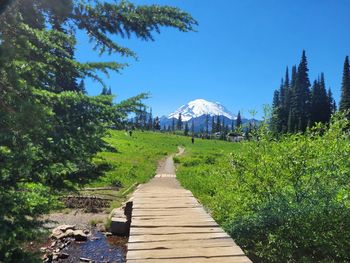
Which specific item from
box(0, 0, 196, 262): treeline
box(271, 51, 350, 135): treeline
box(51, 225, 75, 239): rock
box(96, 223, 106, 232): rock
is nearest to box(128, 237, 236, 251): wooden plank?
box(0, 0, 196, 262): treeline

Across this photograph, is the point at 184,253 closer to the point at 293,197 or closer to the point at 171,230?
the point at 171,230

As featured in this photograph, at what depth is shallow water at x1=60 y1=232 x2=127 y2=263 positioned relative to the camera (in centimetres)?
1013

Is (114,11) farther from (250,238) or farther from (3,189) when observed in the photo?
(250,238)

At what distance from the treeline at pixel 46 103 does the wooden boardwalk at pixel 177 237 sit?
143cm

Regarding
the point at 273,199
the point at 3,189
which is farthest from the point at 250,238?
the point at 3,189

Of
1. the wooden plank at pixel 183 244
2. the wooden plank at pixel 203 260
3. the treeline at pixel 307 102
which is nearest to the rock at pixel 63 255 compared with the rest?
the wooden plank at pixel 183 244

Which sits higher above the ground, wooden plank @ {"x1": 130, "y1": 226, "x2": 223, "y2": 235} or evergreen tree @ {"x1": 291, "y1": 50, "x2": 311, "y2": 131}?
evergreen tree @ {"x1": 291, "y1": 50, "x2": 311, "y2": 131}

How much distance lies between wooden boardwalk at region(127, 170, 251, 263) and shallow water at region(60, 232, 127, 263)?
7.18 feet

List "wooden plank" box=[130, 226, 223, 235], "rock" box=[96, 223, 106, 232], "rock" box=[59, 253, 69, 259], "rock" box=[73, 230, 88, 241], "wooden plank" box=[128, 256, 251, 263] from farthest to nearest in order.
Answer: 1. "rock" box=[96, 223, 106, 232]
2. "rock" box=[73, 230, 88, 241]
3. "rock" box=[59, 253, 69, 259]
4. "wooden plank" box=[130, 226, 223, 235]
5. "wooden plank" box=[128, 256, 251, 263]

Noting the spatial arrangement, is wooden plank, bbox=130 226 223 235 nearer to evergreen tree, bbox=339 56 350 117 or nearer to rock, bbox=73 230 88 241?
rock, bbox=73 230 88 241

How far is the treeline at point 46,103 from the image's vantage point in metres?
3.34

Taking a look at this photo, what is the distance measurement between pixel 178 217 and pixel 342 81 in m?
82.5

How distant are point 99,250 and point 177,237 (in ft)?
17.3

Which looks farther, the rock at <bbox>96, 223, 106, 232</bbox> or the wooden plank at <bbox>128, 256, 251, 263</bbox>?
the rock at <bbox>96, 223, 106, 232</bbox>
